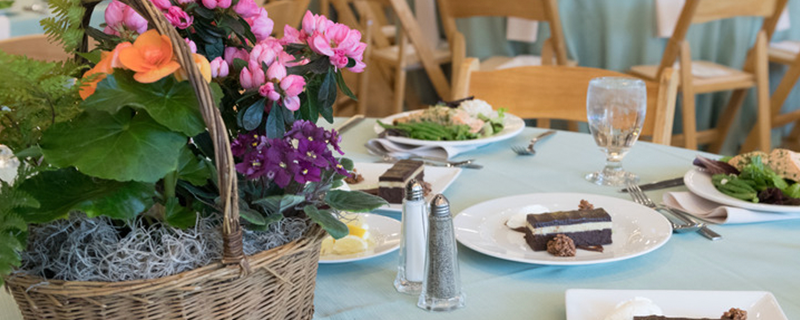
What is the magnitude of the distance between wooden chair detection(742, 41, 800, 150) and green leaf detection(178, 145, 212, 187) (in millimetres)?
2573

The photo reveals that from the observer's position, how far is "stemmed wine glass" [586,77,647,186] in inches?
44.6

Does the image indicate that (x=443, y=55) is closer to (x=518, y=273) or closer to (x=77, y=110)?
(x=518, y=273)

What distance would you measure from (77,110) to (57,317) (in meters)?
0.16

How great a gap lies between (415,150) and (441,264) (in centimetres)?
61

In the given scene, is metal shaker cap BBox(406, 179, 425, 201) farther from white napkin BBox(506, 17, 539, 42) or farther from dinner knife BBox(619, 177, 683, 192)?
white napkin BBox(506, 17, 539, 42)

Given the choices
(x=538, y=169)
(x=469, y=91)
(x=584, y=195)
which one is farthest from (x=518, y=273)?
(x=469, y=91)

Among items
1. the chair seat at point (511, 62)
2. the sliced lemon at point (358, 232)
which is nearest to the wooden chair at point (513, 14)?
the chair seat at point (511, 62)

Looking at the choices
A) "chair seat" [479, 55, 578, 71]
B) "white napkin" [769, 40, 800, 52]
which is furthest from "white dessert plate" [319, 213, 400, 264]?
"white napkin" [769, 40, 800, 52]

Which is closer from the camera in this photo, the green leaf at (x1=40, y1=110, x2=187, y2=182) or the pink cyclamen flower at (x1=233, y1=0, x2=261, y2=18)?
the green leaf at (x1=40, y1=110, x2=187, y2=182)

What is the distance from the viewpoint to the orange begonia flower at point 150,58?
1.80 feet

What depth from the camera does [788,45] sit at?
2.83 m

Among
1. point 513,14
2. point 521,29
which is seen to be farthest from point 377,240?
point 521,29

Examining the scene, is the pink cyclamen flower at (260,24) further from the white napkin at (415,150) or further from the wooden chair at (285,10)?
the wooden chair at (285,10)

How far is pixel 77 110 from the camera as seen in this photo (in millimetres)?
599
